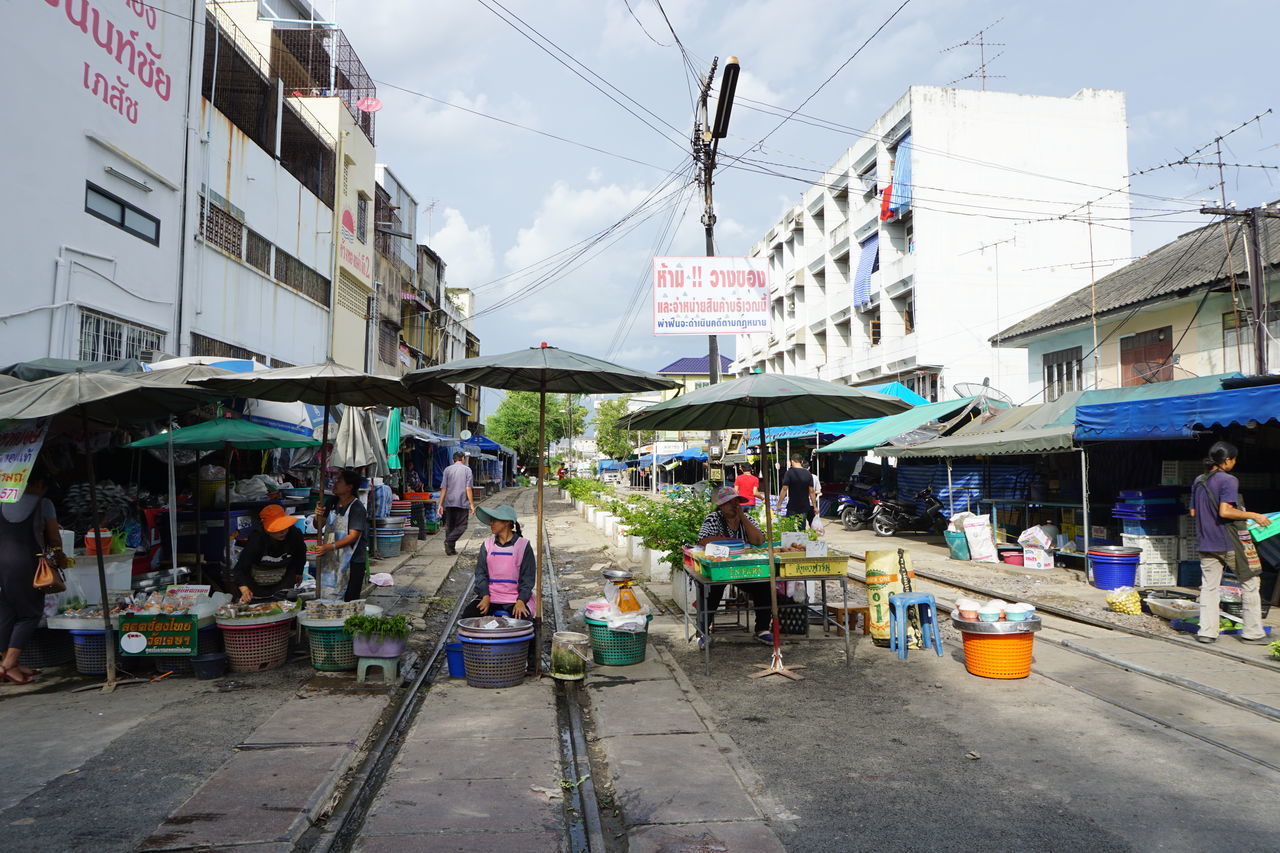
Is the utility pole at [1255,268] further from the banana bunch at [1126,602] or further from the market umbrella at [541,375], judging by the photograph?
the market umbrella at [541,375]

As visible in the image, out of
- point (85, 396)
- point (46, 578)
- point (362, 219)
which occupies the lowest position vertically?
point (46, 578)

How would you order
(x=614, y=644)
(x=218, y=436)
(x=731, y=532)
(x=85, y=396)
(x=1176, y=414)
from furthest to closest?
(x=1176, y=414) → (x=218, y=436) → (x=731, y=532) → (x=614, y=644) → (x=85, y=396)

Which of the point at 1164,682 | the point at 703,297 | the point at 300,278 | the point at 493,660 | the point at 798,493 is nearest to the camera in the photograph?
the point at 493,660

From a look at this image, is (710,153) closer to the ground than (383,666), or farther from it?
farther from it

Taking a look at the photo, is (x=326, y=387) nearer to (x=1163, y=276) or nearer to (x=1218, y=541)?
(x=1218, y=541)

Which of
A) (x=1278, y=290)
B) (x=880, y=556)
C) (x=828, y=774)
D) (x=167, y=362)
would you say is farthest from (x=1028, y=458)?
(x=167, y=362)

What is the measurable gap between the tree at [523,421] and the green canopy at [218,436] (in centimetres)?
5661

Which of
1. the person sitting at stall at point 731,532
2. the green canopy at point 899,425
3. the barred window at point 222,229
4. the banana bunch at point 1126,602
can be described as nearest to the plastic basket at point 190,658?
the person sitting at stall at point 731,532

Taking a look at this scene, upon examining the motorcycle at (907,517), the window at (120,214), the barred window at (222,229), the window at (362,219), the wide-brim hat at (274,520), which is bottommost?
the motorcycle at (907,517)

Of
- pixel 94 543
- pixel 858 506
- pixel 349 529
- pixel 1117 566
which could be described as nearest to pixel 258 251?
pixel 94 543

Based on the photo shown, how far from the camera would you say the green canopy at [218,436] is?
903 centimetres

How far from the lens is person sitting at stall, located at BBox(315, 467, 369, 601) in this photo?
743 cm

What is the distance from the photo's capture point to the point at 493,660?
20.0ft

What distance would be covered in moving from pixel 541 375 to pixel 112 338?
8411 millimetres
